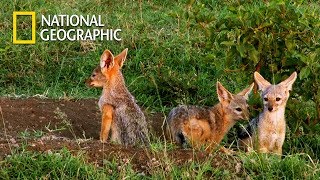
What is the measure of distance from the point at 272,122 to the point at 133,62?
3.57 metres

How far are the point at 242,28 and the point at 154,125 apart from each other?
152cm

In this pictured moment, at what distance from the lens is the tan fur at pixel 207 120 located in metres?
8.21

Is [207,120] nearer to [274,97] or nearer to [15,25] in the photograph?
[274,97]

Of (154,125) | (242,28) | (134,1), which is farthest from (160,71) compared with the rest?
(134,1)

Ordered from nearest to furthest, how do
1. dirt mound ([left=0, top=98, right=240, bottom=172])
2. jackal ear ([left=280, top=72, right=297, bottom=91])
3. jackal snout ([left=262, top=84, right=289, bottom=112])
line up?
dirt mound ([left=0, top=98, right=240, bottom=172]), jackal snout ([left=262, top=84, right=289, bottom=112]), jackal ear ([left=280, top=72, right=297, bottom=91])

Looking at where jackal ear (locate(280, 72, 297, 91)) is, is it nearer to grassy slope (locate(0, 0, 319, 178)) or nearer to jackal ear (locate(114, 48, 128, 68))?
grassy slope (locate(0, 0, 319, 178))

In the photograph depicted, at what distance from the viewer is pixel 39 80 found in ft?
35.5

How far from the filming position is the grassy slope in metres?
10.1

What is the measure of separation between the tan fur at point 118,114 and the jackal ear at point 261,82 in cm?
110

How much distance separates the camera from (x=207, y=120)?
8.38m

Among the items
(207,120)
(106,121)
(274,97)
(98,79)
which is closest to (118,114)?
(106,121)

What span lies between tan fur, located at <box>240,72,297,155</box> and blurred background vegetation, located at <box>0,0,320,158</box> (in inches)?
10.1

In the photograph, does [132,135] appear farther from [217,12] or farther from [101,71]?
[217,12]

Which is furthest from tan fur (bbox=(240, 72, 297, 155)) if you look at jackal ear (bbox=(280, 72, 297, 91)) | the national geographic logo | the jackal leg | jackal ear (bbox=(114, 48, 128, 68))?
the national geographic logo
